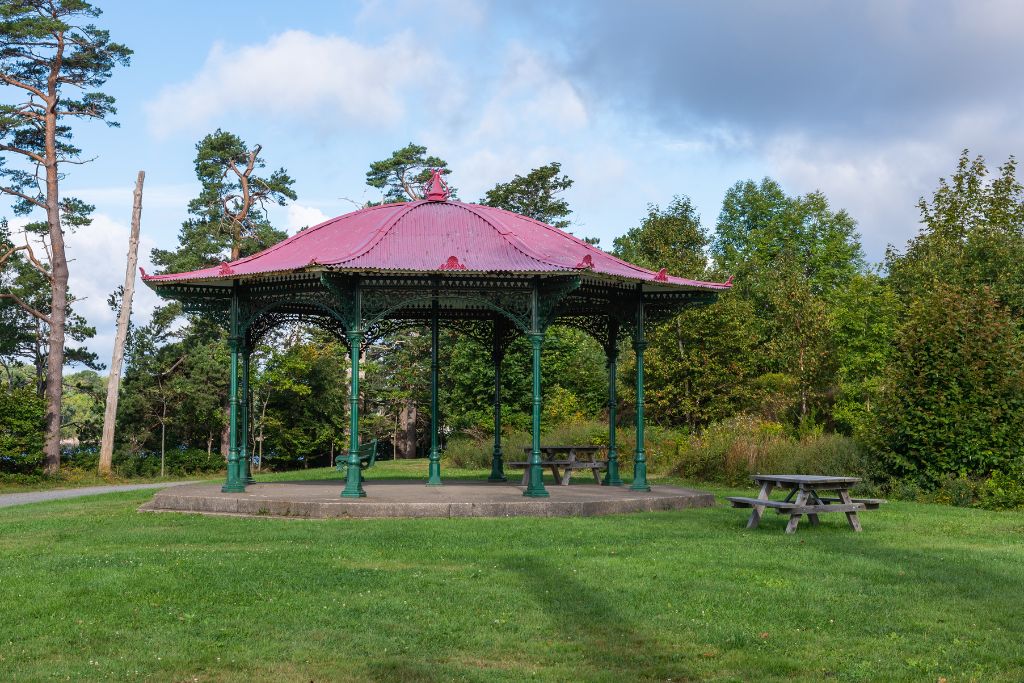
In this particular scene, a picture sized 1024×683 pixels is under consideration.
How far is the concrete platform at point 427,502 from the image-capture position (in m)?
14.7

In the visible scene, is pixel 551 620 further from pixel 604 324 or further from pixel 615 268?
pixel 604 324

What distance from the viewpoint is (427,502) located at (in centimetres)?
1490

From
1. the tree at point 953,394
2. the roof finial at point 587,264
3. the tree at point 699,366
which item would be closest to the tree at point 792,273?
the tree at point 699,366

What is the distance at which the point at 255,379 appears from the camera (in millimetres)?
37562

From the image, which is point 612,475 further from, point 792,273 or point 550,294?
point 792,273

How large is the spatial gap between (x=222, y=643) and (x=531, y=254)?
10.4 m

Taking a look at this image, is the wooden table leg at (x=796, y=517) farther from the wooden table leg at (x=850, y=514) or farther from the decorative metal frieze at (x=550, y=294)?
the decorative metal frieze at (x=550, y=294)

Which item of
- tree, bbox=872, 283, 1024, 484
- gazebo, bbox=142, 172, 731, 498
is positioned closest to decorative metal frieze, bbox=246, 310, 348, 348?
gazebo, bbox=142, 172, 731, 498

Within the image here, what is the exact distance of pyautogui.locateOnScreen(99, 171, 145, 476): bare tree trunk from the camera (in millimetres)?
34375

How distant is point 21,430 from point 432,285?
19898 millimetres

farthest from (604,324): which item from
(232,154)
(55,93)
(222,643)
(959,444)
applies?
(232,154)

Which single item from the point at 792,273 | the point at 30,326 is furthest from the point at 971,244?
the point at 30,326

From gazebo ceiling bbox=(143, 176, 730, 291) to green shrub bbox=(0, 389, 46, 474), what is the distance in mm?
15814

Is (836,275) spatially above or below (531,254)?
above
